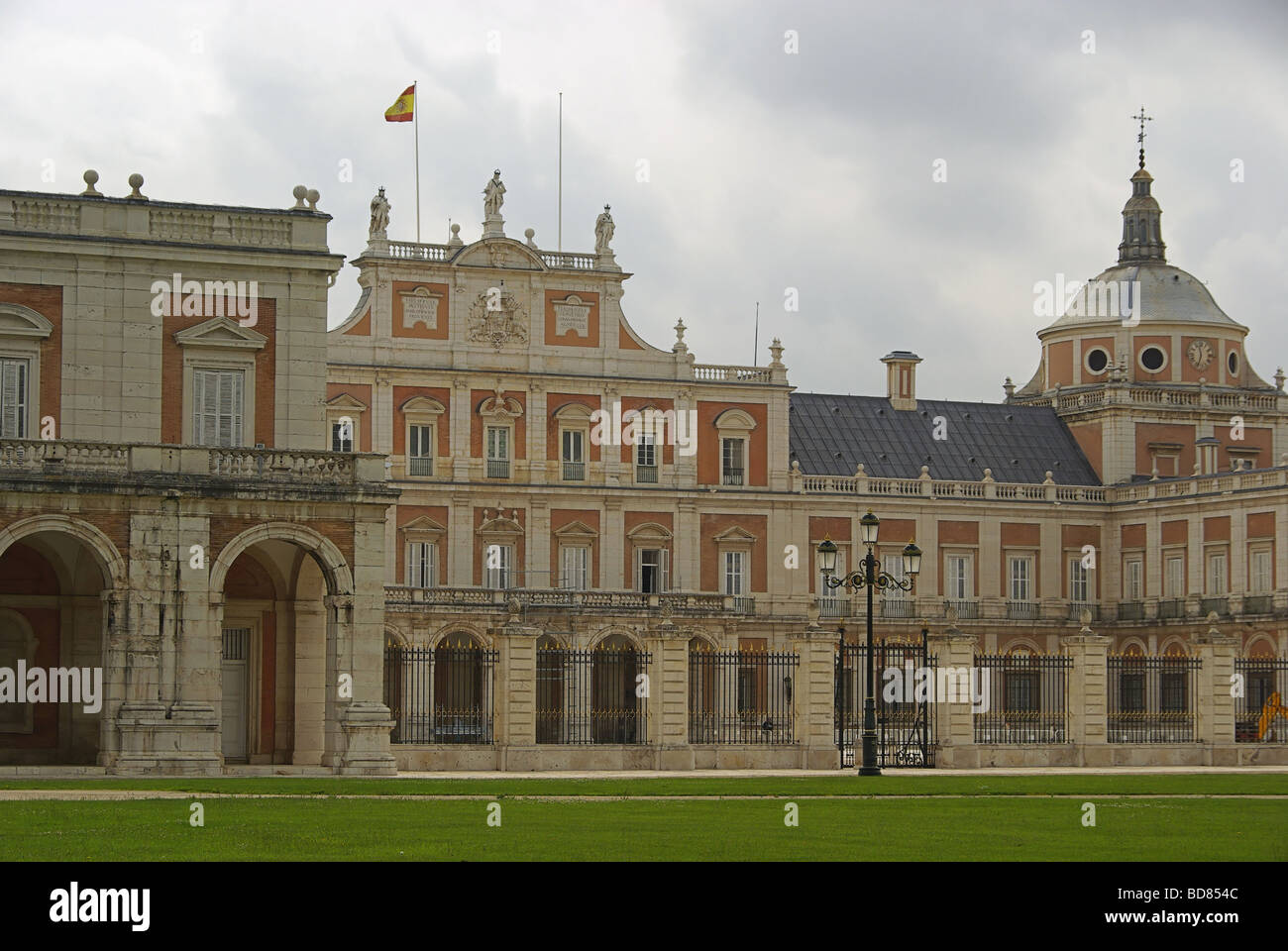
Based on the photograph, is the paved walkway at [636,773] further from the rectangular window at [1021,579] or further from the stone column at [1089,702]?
the rectangular window at [1021,579]

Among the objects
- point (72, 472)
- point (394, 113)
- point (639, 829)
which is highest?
point (394, 113)

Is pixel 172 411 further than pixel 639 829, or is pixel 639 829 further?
pixel 172 411

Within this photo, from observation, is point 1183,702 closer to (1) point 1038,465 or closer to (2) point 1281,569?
(2) point 1281,569

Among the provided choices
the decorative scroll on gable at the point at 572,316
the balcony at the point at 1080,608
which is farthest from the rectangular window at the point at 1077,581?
the decorative scroll on gable at the point at 572,316

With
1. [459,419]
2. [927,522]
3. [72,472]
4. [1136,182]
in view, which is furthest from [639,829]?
[1136,182]

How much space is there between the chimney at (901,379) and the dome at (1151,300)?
807cm

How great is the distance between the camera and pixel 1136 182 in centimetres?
9838

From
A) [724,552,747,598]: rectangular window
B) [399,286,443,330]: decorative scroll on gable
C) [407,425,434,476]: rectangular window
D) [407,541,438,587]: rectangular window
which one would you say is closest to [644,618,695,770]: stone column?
[407,541,438,587]: rectangular window

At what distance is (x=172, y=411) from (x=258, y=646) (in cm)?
507

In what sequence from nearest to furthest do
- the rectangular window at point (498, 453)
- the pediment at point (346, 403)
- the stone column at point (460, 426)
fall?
the pediment at point (346, 403), the stone column at point (460, 426), the rectangular window at point (498, 453)

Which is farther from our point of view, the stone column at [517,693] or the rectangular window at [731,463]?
the rectangular window at [731,463]

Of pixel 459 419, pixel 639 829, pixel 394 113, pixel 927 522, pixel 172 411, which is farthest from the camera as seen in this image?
pixel 927 522

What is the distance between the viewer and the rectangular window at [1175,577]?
82.1 meters

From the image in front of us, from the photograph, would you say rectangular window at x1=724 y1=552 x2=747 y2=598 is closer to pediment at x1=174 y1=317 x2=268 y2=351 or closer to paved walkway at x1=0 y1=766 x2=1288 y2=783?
paved walkway at x1=0 y1=766 x2=1288 y2=783
